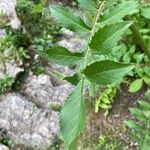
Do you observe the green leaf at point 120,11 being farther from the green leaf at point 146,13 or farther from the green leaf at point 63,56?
the green leaf at point 146,13

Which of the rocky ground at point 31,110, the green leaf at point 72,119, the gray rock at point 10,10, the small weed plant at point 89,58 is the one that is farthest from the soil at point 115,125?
the green leaf at point 72,119

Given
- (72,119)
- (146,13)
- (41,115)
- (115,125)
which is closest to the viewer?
(72,119)

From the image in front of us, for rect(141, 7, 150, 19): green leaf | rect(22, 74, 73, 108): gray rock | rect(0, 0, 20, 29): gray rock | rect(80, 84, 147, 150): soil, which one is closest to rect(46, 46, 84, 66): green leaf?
rect(141, 7, 150, 19): green leaf

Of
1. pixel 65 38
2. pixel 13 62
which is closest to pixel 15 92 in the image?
pixel 13 62

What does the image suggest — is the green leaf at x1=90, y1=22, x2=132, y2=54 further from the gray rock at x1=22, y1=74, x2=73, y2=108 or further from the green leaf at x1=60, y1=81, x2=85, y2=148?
the gray rock at x1=22, y1=74, x2=73, y2=108

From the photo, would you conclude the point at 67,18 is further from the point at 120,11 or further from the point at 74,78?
the point at 74,78

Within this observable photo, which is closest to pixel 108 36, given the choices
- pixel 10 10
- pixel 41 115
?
pixel 41 115

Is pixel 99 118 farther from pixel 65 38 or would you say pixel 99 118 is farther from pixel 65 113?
pixel 65 113
